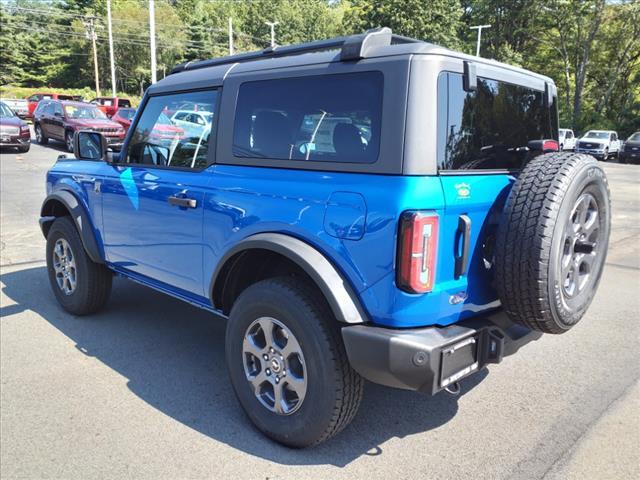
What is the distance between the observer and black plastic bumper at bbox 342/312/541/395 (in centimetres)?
228

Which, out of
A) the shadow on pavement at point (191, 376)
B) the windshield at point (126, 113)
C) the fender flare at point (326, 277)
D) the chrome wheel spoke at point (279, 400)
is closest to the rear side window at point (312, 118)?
the fender flare at point (326, 277)

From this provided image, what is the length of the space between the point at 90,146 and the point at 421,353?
3475 mm

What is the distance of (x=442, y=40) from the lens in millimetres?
37438

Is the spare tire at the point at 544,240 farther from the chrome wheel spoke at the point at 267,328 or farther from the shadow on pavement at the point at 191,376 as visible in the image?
the chrome wheel spoke at the point at 267,328

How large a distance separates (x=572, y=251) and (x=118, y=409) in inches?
108

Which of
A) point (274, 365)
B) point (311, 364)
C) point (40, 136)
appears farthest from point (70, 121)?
point (311, 364)

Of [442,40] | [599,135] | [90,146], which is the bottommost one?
[90,146]

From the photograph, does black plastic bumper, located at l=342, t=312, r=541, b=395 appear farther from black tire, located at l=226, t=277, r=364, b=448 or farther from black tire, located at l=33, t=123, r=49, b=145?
black tire, located at l=33, t=123, r=49, b=145

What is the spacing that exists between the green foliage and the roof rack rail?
3541 centimetres

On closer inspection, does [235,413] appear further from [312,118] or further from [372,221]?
[312,118]

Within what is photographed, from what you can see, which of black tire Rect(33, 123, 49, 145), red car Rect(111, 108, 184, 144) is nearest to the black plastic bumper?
red car Rect(111, 108, 184, 144)

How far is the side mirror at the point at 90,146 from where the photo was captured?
4.27 meters

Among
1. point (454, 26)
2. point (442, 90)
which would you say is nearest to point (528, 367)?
point (442, 90)

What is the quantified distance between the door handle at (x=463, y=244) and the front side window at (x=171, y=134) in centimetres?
164
